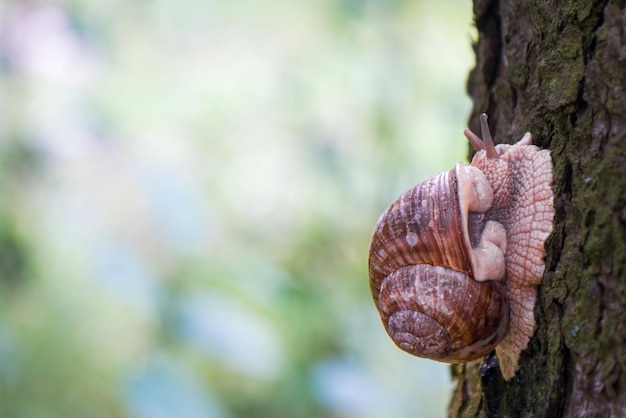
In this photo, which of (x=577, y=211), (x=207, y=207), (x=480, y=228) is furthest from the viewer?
(x=207, y=207)

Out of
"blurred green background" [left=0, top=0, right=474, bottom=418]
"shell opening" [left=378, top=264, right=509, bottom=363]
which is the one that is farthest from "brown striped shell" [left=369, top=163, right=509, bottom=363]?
"blurred green background" [left=0, top=0, right=474, bottom=418]

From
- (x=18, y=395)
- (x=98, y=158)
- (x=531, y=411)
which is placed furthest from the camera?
(x=98, y=158)

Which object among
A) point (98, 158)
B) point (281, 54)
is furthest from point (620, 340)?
point (281, 54)

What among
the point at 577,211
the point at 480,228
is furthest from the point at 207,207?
the point at 577,211

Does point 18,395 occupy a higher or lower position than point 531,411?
higher

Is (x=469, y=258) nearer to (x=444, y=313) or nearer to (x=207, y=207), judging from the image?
(x=444, y=313)

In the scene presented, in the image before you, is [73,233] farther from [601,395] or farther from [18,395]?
[601,395]
